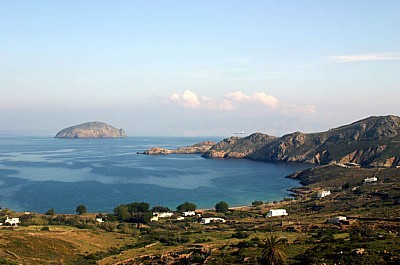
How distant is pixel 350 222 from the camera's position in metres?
49.4

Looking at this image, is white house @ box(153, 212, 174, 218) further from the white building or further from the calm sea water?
the calm sea water

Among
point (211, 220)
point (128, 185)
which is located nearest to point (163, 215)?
point (211, 220)

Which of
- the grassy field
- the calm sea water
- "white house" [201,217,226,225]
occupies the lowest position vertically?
the calm sea water

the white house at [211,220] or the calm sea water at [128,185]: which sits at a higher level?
the white house at [211,220]

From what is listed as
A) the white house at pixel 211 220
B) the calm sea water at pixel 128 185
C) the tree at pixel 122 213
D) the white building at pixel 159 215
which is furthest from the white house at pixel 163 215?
the calm sea water at pixel 128 185

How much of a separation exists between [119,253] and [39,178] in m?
117

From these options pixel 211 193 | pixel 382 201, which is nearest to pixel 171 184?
pixel 211 193

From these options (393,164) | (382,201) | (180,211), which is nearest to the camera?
(382,201)

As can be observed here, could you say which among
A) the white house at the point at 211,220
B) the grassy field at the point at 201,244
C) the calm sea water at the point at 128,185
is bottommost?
the calm sea water at the point at 128,185

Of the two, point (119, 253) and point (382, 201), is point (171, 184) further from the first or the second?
point (119, 253)

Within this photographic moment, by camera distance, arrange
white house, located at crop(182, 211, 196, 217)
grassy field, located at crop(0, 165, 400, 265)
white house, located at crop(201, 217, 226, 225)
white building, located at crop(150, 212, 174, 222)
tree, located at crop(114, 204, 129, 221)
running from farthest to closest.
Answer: white house, located at crop(182, 211, 196, 217)
tree, located at crop(114, 204, 129, 221)
white building, located at crop(150, 212, 174, 222)
white house, located at crop(201, 217, 226, 225)
grassy field, located at crop(0, 165, 400, 265)

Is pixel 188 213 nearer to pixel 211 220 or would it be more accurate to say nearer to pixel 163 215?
pixel 163 215

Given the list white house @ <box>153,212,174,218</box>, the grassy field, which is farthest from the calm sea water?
the grassy field

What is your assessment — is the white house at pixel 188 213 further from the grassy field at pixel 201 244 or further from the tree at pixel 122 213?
the grassy field at pixel 201 244
